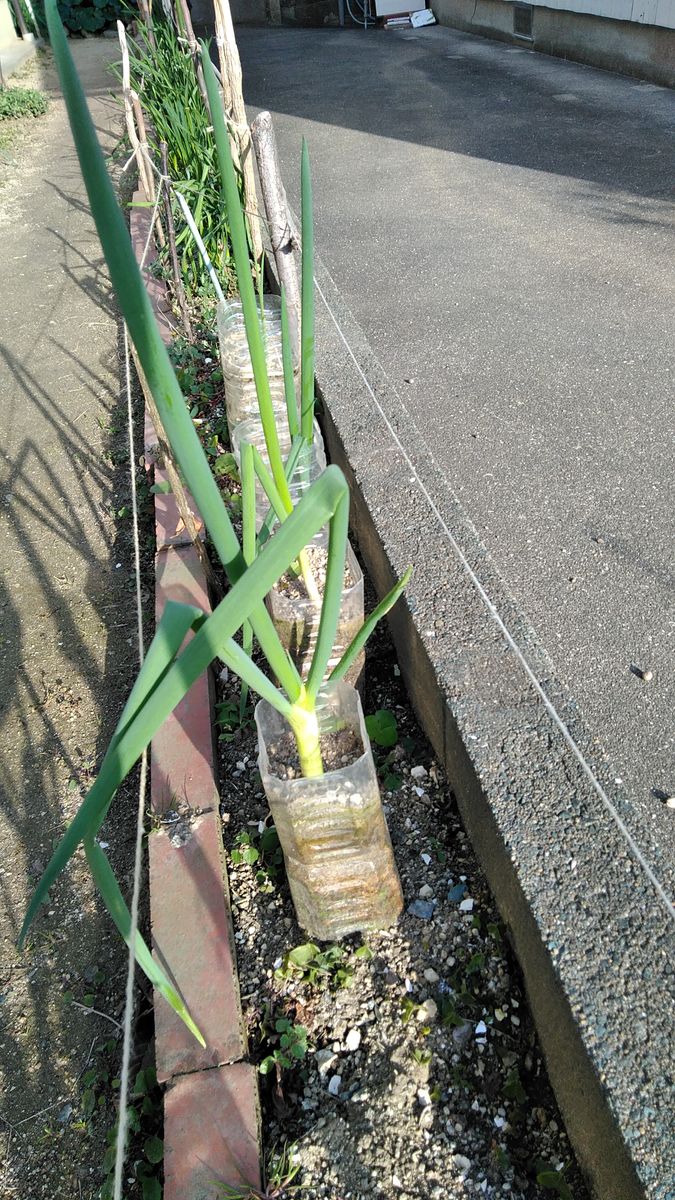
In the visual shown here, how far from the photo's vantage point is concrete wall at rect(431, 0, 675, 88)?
6.34 metres

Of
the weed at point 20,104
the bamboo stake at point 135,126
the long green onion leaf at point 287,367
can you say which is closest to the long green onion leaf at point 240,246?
the long green onion leaf at point 287,367

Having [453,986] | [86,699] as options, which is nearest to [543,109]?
[86,699]

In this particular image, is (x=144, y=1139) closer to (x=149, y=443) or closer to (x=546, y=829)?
(x=546, y=829)

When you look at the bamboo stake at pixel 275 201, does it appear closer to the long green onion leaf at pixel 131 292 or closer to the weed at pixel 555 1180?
the long green onion leaf at pixel 131 292

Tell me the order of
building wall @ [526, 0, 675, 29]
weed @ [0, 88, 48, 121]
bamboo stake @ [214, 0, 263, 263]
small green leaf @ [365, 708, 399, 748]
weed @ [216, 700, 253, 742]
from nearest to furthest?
small green leaf @ [365, 708, 399, 748], weed @ [216, 700, 253, 742], bamboo stake @ [214, 0, 263, 263], building wall @ [526, 0, 675, 29], weed @ [0, 88, 48, 121]

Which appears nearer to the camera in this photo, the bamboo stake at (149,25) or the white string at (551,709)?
the white string at (551,709)

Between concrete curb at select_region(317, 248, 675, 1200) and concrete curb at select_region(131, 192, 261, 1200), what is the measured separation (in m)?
0.46

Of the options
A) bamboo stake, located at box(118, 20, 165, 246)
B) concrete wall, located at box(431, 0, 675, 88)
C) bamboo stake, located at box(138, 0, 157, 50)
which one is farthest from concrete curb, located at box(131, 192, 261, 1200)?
concrete wall, located at box(431, 0, 675, 88)

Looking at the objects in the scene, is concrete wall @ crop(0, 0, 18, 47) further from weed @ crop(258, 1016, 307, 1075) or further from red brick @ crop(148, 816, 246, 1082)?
weed @ crop(258, 1016, 307, 1075)

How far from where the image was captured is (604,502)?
2.28 metres

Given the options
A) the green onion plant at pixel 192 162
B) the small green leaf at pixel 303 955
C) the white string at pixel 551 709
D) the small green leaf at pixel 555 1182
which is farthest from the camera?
the green onion plant at pixel 192 162

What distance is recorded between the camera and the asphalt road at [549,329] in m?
1.88

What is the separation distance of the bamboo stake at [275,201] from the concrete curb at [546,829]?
74 cm

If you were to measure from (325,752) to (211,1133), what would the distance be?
22.9 inches
